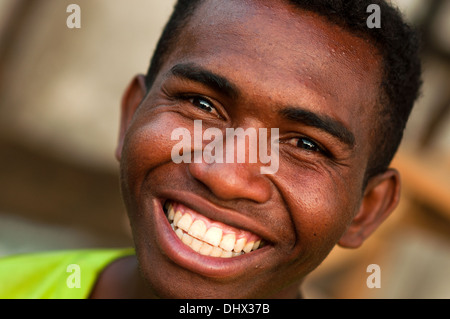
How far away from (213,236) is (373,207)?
71 centimetres

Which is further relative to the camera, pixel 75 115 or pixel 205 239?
pixel 75 115

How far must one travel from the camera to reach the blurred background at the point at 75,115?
4.16 m

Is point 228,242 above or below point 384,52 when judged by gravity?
below

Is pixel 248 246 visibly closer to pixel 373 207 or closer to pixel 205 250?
pixel 205 250

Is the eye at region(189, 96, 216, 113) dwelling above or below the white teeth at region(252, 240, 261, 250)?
above

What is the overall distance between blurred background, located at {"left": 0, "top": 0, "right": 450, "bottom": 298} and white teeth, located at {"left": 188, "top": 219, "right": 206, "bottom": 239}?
2.47 metres

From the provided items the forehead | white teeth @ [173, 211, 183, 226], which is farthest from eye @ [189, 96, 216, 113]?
white teeth @ [173, 211, 183, 226]

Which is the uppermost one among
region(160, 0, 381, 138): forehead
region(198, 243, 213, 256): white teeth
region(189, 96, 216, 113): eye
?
region(160, 0, 381, 138): forehead

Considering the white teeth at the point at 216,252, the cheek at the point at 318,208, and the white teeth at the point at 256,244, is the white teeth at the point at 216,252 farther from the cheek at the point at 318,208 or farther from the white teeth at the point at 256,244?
the cheek at the point at 318,208

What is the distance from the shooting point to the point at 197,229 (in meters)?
1.67

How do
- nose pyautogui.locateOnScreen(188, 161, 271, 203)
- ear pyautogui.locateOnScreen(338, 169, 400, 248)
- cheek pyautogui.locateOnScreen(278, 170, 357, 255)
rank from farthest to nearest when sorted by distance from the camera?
ear pyautogui.locateOnScreen(338, 169, 400, 248)
cheek pyautogui.locateOnScreen(278, 170, 357, 255)
nose pyautogui.locateOnScreen(188, 161, 271, 203)

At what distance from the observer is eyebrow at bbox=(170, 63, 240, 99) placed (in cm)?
163

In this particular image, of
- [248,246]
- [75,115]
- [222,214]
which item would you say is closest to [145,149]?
[222,214]

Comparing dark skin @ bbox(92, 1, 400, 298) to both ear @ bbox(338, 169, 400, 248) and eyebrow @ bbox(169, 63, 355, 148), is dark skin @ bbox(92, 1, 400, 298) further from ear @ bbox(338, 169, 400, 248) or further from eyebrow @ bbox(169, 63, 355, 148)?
ear @ bbox(338, 169, 400, 248)
